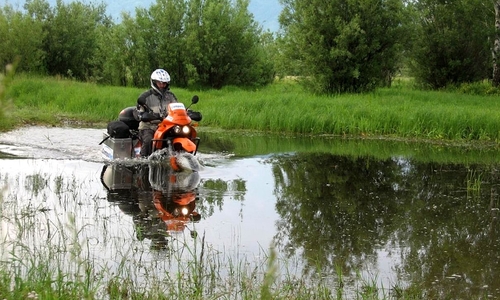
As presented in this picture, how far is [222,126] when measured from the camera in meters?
20.3

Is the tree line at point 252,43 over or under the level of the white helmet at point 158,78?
over

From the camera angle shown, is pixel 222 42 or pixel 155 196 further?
pixel 222 42

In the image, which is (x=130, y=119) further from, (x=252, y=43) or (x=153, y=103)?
(x=252, y=43)

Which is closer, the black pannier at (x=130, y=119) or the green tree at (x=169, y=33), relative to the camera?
the black pannier at (x=130, y=119)

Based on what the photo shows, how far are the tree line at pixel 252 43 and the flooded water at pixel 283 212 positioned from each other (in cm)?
1230

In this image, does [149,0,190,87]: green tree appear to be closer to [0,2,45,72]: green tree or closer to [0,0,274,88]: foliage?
[0,0,274,88]: foliage

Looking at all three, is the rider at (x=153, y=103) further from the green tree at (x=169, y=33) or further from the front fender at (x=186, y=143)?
the green tree at (x=169, y=33)

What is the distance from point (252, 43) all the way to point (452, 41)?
32.1ft

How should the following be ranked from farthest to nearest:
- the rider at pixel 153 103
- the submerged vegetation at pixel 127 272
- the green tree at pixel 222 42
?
the green tree at pixel 222 42
the rider at pixel 153 103
the submerged vegetation at pixel 127 272

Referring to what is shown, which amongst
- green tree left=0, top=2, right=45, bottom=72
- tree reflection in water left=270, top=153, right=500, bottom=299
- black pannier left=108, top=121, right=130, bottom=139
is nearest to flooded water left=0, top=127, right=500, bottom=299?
tree reflection in water left=270, top=153, right=500, bottom=299

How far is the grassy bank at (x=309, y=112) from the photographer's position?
17.9m

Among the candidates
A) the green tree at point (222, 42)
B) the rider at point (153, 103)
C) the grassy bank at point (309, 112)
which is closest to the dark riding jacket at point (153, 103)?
the rider at point (153, 103)

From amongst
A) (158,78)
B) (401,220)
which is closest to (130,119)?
(158,78)

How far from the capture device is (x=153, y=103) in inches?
453
